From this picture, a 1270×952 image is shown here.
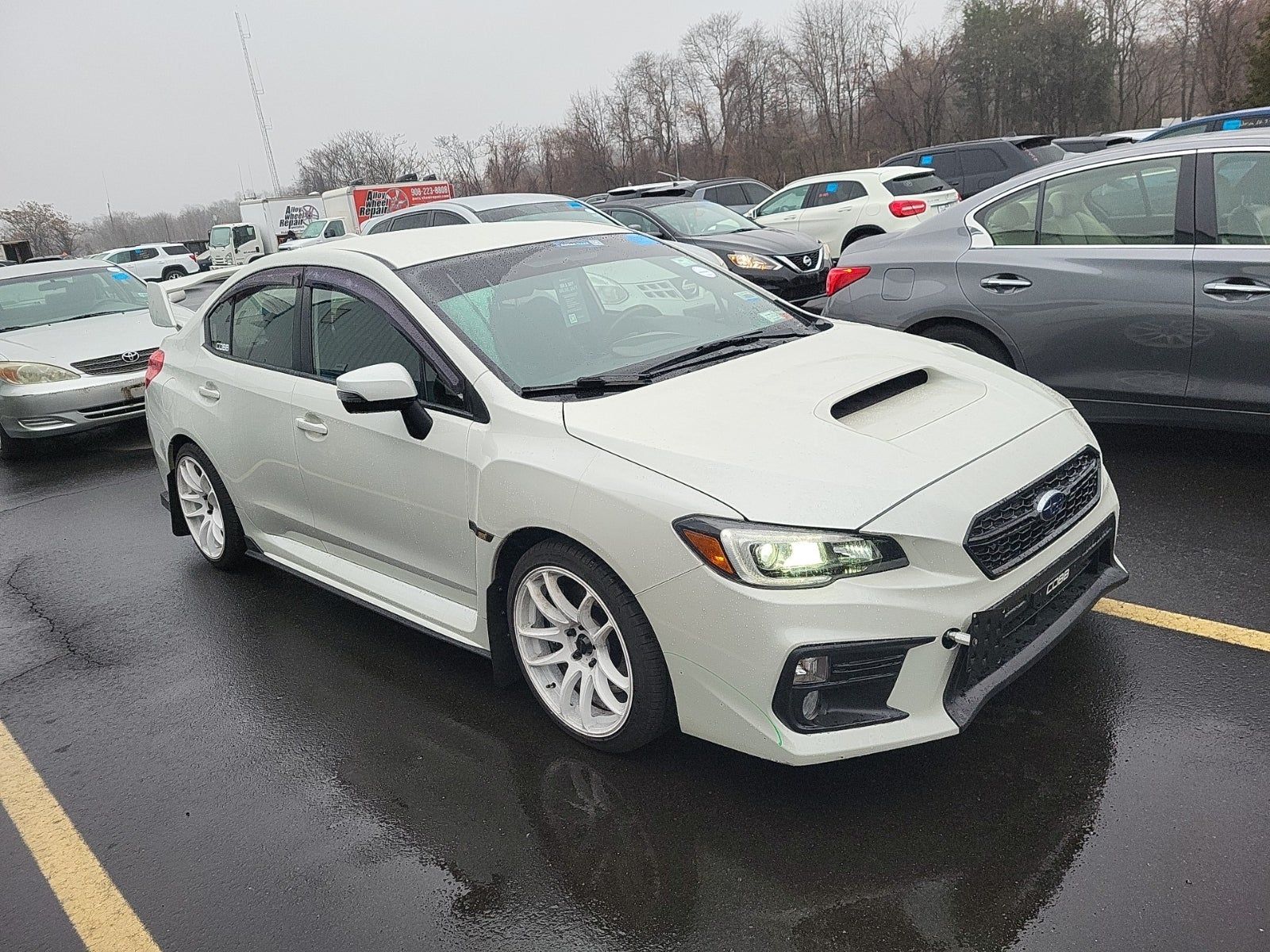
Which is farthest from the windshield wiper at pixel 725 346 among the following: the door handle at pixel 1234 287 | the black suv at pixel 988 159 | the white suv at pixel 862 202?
the black suv at pixel 988 159

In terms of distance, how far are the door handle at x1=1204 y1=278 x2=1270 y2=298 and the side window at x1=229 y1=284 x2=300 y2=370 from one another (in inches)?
159

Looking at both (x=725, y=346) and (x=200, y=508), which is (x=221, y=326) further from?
(x=725, y=346)

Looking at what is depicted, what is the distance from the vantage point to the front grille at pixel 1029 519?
2691 millimetres

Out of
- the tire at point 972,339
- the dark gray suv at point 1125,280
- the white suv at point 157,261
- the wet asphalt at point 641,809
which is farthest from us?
the white suv at point 157,261

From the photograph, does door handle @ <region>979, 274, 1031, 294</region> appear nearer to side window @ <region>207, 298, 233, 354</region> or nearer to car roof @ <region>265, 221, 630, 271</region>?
car roof @ <region>265, 221, 630, 271</region>

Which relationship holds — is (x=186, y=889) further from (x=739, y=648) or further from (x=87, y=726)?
(x=739, y=648)

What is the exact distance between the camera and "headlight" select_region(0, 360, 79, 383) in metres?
8.26

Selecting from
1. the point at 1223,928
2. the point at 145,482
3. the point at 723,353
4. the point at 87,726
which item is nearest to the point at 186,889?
the point at 87,726

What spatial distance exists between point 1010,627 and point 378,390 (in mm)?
2059

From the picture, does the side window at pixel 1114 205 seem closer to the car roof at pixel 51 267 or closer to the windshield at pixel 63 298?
the windshield at pixel 63 298

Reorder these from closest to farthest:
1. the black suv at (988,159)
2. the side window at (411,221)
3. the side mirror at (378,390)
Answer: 1. the side mirror at (378,390)
2. the side window at (411,221)
3. the black suv at (988,159)

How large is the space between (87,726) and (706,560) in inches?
107

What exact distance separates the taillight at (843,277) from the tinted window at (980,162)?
37.6 ft

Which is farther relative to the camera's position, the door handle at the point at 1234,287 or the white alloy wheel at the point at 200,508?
the white alloy wheel at the point at 200,508
